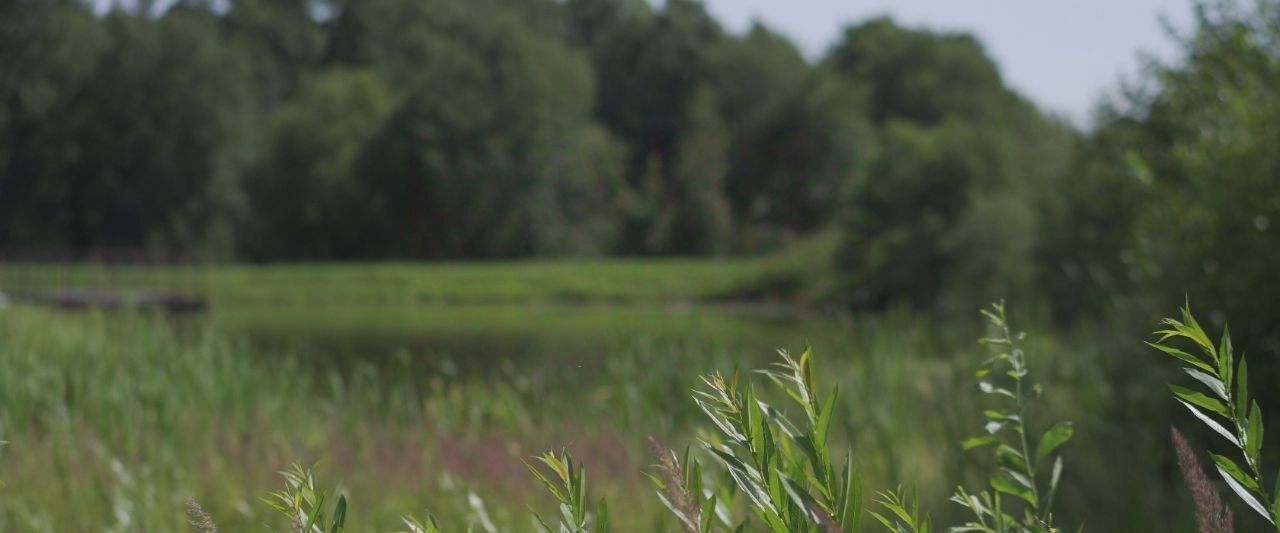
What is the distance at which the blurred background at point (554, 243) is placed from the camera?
7.23 m

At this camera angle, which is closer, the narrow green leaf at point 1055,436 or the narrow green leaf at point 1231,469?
the narrow green leaf at point 1231,469

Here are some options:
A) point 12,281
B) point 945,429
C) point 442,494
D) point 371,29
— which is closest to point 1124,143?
point 945,429

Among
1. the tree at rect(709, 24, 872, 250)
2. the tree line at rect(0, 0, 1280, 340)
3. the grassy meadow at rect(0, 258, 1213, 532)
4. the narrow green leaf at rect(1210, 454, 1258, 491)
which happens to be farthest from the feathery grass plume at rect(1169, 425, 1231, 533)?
the tree at rect(709, 24, 872, 250)

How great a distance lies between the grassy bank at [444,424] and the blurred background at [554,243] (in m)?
0.04

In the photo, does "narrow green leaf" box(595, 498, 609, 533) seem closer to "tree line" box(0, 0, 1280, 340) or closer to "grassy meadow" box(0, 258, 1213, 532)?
"grassy meadow" box(0, 258, 1213, 532)

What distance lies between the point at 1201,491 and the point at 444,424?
309 inches

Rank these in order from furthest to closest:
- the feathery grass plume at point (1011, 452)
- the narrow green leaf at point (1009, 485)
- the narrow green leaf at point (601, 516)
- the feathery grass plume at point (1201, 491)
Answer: the narrow green leaf at point (1009, 485) < the feathery grass plume at point (1011, 452) < the narrow green leaf at point (601, 516) < the feathery grass plume at point (1201, 491)

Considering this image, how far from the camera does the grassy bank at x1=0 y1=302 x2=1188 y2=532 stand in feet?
21.1

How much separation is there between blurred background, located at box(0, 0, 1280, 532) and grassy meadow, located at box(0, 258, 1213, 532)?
0.04 meters

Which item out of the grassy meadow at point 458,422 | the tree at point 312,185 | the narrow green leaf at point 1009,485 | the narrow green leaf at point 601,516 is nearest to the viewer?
the narrow green leaf at point 601,516

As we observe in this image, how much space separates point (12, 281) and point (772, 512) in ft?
123

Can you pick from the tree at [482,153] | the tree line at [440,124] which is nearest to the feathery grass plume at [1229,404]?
the tree line at [440,124]

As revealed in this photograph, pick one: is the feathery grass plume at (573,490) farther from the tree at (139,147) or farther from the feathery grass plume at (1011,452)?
the tree at (139,147)

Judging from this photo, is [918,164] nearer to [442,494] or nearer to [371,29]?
[442,494]
